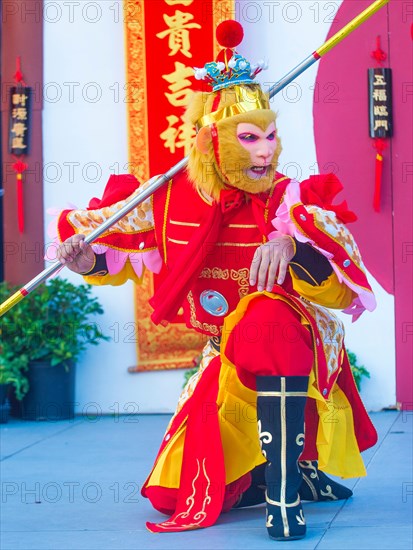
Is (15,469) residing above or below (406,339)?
below

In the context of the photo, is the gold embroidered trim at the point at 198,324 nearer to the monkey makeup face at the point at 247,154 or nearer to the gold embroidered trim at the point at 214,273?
the gold embroidered trim at the point at 214,273

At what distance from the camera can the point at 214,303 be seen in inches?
130

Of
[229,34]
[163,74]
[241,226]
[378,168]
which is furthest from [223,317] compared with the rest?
[163,74]

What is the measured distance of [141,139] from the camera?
503 cm

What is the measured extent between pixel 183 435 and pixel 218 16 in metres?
2.30

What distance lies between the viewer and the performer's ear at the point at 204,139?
3.22 metres

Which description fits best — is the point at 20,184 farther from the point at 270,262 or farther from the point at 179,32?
the point at 270,262

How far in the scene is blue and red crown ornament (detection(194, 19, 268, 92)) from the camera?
3262 millimetres

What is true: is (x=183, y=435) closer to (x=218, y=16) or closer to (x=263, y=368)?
(x=263, y=368)

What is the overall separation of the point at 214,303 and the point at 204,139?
49 cm

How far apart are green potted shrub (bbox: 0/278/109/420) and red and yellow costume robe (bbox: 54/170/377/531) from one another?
1705mm

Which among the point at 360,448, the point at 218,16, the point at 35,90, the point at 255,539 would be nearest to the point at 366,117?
the point at 218,16

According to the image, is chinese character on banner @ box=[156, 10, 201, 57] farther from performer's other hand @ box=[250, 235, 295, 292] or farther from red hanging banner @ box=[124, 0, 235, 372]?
performer's other hand @ box=[250, 235, 295, 292]

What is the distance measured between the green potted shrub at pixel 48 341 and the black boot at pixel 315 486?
183 cm
